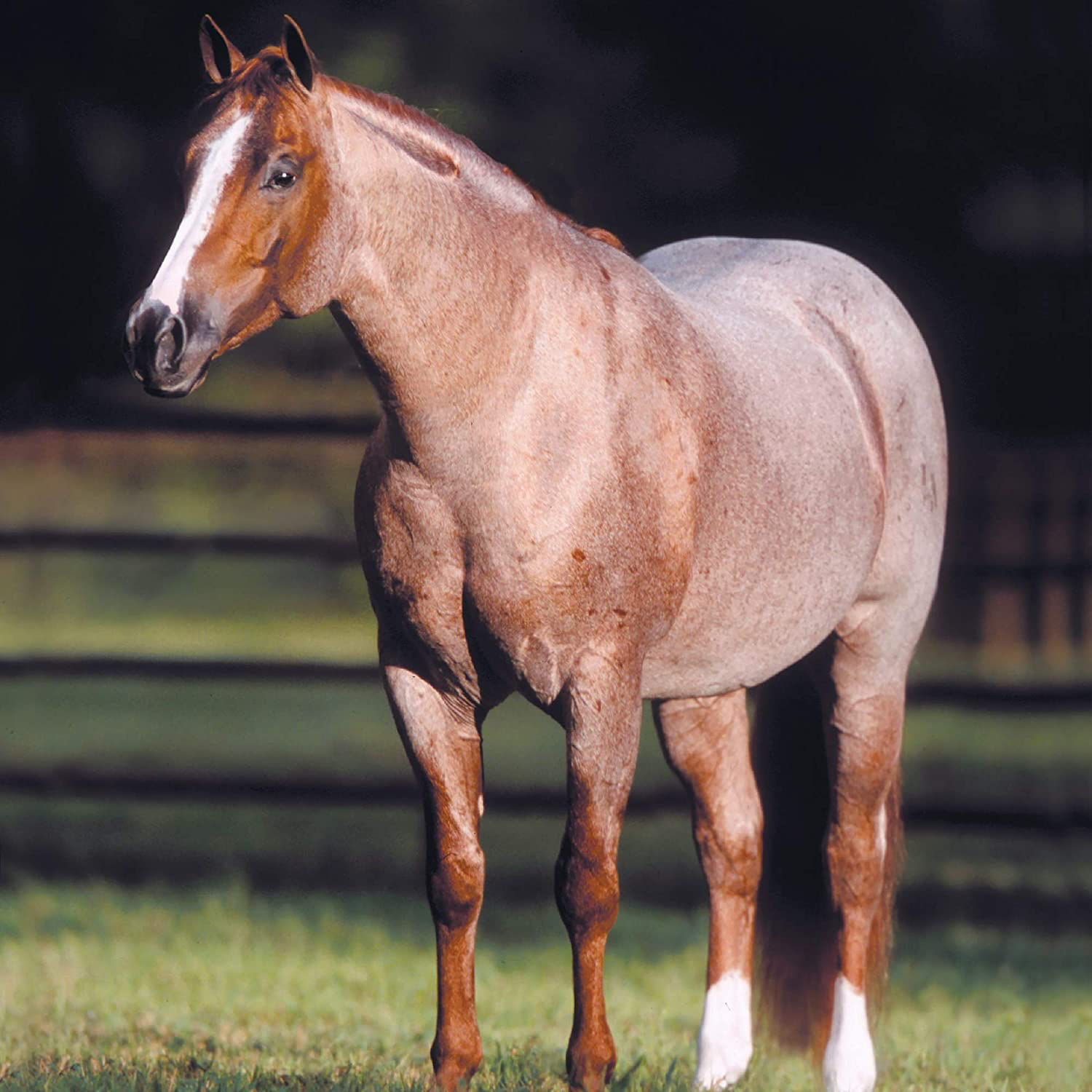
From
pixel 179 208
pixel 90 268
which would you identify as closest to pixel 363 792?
pixel 90 268

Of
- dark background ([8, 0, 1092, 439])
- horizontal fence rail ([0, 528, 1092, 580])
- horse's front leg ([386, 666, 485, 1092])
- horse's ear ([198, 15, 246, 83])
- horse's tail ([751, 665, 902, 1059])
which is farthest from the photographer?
horizontal fence rail ([0, 528, 1092, 580])

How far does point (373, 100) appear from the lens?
2818mm

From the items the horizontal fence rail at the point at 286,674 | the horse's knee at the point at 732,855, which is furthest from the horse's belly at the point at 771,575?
the horizontal fence rail at the point at 286,674

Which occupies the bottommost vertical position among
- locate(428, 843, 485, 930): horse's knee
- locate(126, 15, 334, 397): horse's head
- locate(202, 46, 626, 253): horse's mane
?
locate(428, 843, 485, 930): horse's knee

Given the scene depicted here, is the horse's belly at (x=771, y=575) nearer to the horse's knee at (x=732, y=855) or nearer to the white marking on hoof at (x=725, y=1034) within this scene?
the horse's knee at (x=732, y=855)

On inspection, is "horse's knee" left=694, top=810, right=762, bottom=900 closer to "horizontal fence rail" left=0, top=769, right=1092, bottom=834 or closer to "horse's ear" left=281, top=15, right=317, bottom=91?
"horse's ear" left=281, top=15, right=317, bottom=91

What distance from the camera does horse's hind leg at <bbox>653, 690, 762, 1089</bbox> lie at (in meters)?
3.75

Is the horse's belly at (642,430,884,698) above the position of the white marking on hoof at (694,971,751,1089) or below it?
above

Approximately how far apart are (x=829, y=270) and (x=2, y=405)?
3.57m

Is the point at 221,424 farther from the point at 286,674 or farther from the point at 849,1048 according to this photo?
the point at 849,1048

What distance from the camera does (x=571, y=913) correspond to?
118 inches

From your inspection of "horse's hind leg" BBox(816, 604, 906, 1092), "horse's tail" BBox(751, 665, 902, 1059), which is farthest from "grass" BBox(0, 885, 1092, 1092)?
"horse's hind leg" BBox(816, 604, 906, 1092)

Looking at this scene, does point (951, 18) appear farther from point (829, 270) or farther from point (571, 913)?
point (571, 913)

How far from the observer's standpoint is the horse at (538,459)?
263cm
